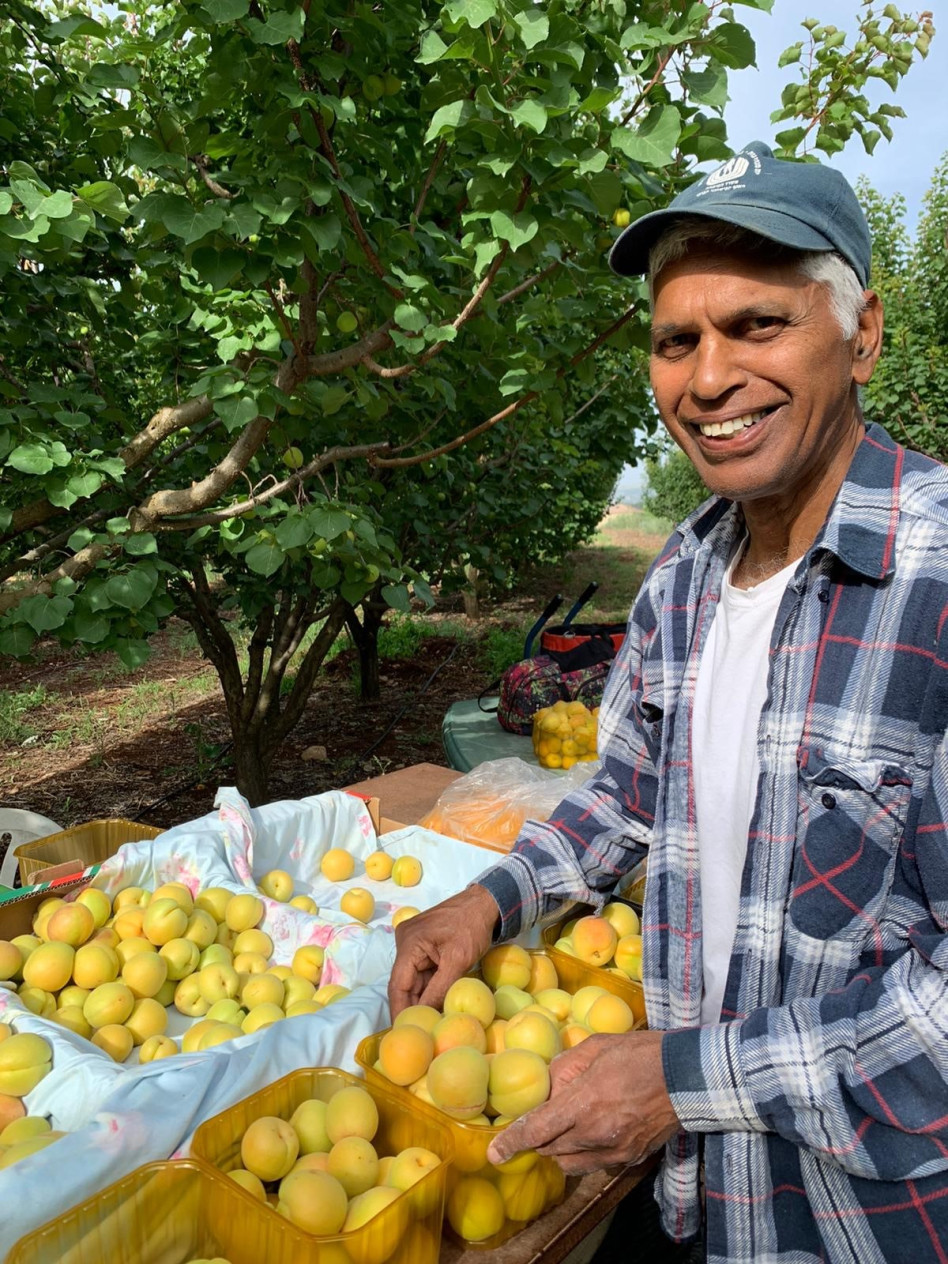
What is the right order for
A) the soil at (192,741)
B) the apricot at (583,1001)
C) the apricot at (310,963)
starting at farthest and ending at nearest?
the soil at (192,741)
the apricot at (310,963)
the apricot at (583,1001)

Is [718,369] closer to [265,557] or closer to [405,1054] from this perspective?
[405,1054]

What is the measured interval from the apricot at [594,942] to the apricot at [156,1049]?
2.62 feet

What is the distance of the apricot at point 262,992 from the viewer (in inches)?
72.6

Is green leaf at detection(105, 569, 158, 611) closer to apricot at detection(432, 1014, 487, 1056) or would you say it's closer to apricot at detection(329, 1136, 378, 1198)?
apricot at detection(432, 1014, 487, 1056)

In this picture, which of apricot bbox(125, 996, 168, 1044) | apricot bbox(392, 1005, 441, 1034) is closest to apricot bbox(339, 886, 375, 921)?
apricot bbox(125, 996, 168, 1044)

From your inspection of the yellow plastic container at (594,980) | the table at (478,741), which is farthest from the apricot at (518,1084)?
the table at (478,741)

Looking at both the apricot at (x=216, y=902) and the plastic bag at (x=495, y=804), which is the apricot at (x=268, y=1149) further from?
the plastic bag at (x=495, y=804)

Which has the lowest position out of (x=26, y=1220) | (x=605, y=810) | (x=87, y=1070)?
(x=87, y=1070)

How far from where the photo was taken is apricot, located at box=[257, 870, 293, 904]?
2.31 meters

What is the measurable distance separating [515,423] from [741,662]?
4.88 m

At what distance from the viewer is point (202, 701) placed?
902cm

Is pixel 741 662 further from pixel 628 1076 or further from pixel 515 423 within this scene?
pixel 515 423

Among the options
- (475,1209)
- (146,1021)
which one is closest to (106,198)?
(146,1021)

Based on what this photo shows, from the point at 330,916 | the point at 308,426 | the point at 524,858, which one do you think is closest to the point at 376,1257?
the point at 524,858
